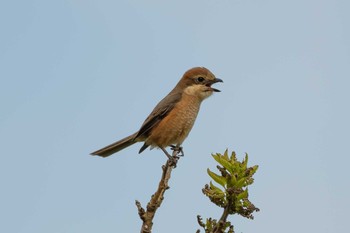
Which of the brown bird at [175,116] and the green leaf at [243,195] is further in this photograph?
the brown bird at [175,116]

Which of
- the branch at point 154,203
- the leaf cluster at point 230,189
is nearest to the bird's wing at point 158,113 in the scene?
the branch at point 154,203

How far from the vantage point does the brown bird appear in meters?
7.48

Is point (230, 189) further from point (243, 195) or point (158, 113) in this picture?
point (158, 113)

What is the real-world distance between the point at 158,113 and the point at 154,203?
181 inches

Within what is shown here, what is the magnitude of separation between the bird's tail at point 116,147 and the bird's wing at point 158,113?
451 mm

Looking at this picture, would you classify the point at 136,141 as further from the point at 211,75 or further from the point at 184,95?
the point at 211,75

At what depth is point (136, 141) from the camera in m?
8.05

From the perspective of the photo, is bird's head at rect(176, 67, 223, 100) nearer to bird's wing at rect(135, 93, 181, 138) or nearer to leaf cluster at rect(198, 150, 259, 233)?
bird's wing at rect(135, 93, 181, 138)

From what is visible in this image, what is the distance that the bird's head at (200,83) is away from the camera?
7984 mm

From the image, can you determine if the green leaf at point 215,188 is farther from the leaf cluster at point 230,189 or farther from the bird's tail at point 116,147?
the bird's tail at point 116,147

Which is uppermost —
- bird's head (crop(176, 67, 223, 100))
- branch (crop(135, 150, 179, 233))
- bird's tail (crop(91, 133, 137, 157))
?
bird's head (crop(176, 67, 223, 100))

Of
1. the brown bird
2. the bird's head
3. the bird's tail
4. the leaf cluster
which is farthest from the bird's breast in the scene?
the leaf cluster

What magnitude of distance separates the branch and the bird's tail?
Result: 3977mm

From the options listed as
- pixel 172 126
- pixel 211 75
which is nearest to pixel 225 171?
pixel 172 126
